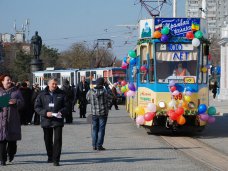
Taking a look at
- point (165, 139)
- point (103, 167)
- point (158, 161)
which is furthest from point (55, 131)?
point (165, 139)

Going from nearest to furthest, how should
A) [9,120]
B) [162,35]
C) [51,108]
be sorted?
[9,120] < [51,108] < [162,35]

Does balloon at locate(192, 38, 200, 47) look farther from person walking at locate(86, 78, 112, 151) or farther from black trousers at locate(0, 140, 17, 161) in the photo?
black trousers at locate(0, 140, 17, 161)

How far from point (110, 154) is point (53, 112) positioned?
2388 millimetres

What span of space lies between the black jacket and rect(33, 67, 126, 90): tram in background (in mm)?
27522

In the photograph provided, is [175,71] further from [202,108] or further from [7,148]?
[7,148]

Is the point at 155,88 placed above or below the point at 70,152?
above

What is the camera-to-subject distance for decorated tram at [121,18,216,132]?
1720cm

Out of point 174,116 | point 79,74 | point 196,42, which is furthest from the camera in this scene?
point 79,74

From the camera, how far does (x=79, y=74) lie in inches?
2009

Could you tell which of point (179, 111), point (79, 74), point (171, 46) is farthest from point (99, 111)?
point (79, 74)

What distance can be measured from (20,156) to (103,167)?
257 centimetres

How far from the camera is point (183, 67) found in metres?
17.6

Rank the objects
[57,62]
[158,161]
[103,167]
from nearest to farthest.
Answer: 1. [103,167]
2. [158,161]
3. [57,62]

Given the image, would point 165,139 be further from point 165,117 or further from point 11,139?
point 11,139
